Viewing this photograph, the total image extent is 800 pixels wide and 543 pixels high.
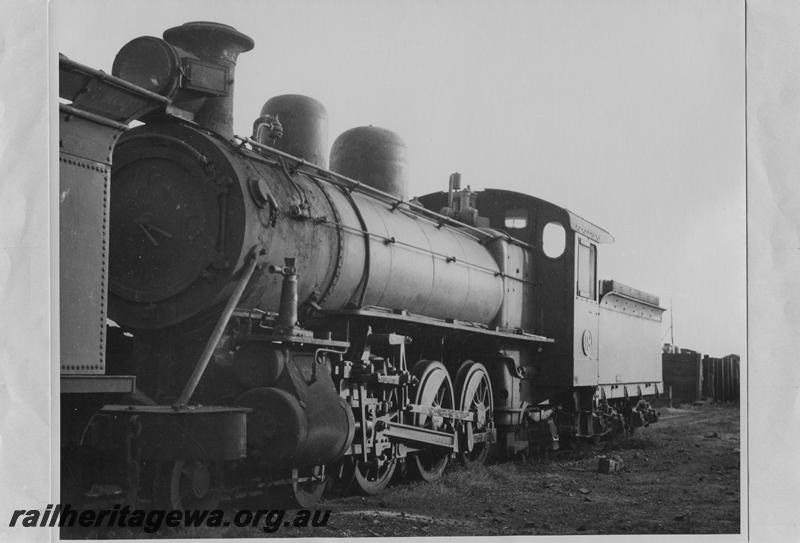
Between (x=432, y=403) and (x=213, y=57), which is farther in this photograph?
(x=432, y=403)

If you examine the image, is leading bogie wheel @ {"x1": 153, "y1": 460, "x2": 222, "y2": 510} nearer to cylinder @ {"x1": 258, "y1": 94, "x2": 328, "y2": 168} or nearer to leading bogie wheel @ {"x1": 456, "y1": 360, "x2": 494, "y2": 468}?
cylinder @ {"x1": 258, "y1": 94, "x2": 328, "y2": 168}

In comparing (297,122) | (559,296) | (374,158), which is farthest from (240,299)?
(559,296)

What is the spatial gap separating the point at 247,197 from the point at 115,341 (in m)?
1.57

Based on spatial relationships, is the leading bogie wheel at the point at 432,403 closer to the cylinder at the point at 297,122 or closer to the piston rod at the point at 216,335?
the cylinder at the point at 297,122

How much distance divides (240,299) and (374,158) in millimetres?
3857

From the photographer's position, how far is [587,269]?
11875mm

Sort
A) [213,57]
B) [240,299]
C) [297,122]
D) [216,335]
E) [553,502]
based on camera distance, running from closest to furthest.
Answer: [216,335] → [240,299] → [213,57] → [553,502] → [297,122]

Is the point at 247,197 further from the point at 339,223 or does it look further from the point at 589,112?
the point at 589,112

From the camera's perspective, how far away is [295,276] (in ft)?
20.6

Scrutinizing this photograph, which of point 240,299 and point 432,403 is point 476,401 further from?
point 240,299

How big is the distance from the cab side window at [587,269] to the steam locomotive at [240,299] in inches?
84.4

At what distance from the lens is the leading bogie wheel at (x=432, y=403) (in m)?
8.44

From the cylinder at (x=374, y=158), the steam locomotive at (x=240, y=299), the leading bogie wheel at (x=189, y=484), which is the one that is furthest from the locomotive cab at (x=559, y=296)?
the leading bogie wheel at (x=189, y=484)
